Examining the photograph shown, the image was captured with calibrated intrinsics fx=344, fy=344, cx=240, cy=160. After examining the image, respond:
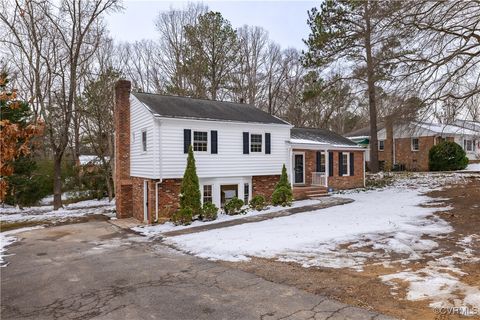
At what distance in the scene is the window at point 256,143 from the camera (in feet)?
58.5

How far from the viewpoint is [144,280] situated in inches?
299

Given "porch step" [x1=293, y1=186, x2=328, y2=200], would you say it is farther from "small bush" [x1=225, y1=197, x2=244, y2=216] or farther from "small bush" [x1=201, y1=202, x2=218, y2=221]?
"small bush" [x1=201, y1=202, x2=218, y2=221]

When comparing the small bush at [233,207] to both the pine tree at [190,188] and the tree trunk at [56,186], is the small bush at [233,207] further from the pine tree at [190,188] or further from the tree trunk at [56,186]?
the tree trunk at [56,186]

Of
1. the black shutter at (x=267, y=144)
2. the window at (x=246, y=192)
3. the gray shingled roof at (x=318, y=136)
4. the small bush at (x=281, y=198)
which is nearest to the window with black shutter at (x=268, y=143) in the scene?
the black shutter at (x=267, y=144)

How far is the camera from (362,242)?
9883 millimetres

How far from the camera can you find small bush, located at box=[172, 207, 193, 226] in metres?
14.4

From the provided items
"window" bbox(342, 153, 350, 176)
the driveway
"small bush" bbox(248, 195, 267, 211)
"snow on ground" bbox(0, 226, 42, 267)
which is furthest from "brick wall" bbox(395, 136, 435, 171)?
"snow on ground" bbox(0, 226, 42, 267)

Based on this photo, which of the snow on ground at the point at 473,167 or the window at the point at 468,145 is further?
the window at the point at 468,145

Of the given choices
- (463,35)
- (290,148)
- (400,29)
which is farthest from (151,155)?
(463,35)

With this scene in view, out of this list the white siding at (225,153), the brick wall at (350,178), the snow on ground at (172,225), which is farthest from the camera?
the brick wall at (350,178)

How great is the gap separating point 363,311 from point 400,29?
11142 mm

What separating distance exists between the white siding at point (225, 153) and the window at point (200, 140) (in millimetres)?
194

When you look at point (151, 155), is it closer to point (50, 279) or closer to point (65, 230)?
point (65, 230)

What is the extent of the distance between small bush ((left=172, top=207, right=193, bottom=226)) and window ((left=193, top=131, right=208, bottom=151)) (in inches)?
121
